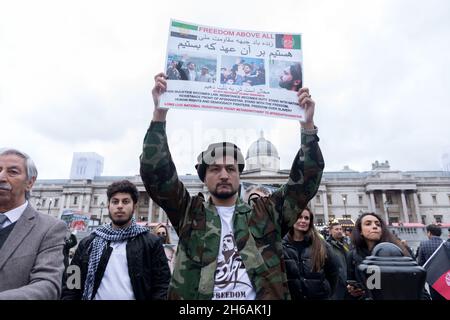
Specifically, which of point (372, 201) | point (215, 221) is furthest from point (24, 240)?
point (372, 201)

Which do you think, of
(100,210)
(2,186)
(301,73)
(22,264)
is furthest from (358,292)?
(100,210)

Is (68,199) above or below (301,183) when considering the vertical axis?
above

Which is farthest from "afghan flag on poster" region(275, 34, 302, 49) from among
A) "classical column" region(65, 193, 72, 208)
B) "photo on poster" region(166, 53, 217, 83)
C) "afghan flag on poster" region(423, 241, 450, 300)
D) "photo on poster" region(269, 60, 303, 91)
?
"classical column" region(65, 193, 72, 208)

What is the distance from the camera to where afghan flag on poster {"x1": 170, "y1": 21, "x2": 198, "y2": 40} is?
2.56m

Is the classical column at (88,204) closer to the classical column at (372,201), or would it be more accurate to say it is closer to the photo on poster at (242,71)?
the classical column at (372,201)

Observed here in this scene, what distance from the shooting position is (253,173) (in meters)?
59.4

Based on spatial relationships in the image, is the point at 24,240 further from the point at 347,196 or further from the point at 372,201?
the point at 347,196

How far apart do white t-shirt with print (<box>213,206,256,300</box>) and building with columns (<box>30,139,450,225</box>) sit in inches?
2086

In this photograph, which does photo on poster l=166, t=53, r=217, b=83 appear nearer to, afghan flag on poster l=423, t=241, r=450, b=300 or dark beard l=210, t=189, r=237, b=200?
dark beard l=210, t=189, r=237, b=200

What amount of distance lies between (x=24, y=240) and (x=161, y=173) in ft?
3.54

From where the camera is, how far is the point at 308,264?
3.38 meters

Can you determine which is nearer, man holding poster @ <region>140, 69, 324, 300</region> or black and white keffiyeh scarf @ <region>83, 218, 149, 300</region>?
man holding poster @ <region>140, 69, 324, 300</region>
